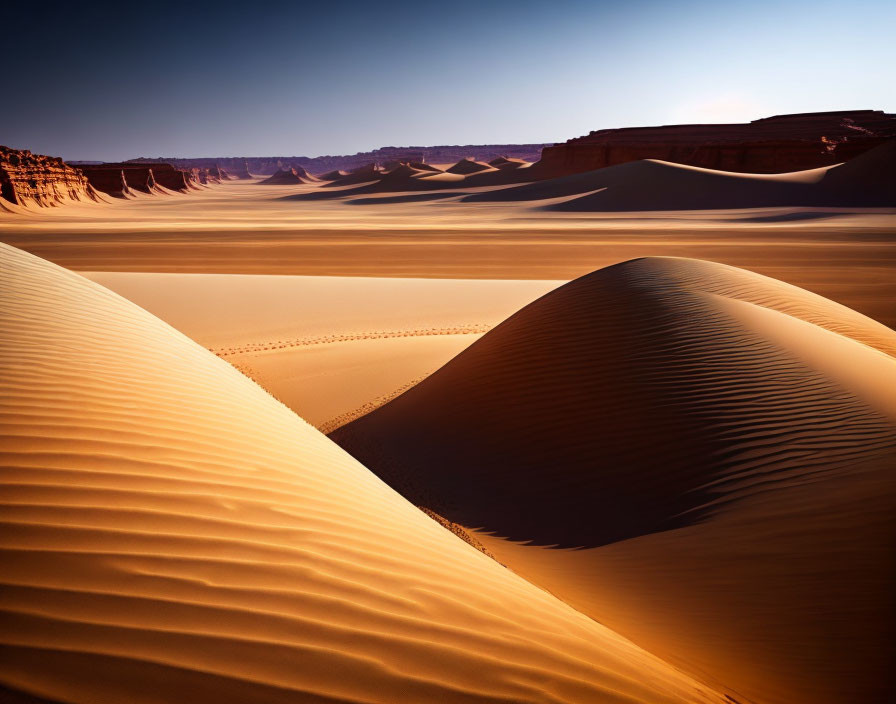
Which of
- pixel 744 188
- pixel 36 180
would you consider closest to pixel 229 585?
pixel 744 188

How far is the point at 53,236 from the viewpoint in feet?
98.2

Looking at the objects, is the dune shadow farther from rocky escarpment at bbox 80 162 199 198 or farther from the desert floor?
the desert floor

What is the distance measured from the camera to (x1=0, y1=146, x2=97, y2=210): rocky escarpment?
53.8 metres

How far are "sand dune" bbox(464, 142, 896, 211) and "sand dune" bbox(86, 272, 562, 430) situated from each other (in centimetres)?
3296

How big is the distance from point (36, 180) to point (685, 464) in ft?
232

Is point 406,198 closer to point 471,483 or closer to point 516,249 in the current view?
point 516,249

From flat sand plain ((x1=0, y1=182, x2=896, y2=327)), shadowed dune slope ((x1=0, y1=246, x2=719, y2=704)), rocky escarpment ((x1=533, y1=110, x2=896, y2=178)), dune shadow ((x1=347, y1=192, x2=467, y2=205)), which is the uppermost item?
rocky escarpment ((x1=533, y1=110, x2=896, y2=178))

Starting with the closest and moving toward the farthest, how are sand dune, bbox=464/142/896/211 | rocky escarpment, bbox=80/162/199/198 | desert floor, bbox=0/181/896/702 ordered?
desert floor, bbox=0/181/896/702
sand dune, bbox=464/142/896/211
rocky escarpment, bbox=80/162/199/198

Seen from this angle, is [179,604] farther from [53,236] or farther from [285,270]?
[53,236]

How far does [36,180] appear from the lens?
58.5m

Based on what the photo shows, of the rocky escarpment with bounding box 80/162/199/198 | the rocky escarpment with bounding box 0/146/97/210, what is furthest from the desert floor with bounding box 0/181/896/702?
the rocky escarpment with bounding box 80/162/199/198

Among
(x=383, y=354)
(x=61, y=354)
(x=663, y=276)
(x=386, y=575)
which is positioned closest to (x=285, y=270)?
(x=383, y=354)

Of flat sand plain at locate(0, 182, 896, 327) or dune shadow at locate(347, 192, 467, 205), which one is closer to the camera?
flat sand plain at locate(0, 182, 896, 327)

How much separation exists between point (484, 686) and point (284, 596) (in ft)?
2.31
